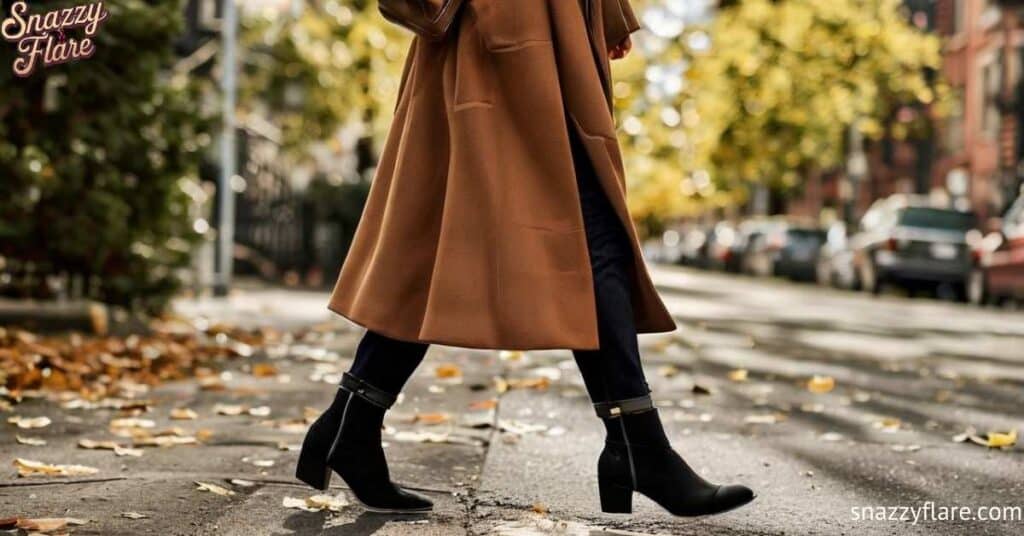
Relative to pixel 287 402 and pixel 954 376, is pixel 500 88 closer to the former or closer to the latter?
pixel 287 402

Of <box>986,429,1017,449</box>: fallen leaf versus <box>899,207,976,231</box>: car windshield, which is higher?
<box>899,207,976,231</box>: car windshield

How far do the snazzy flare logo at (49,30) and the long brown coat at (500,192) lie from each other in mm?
4353

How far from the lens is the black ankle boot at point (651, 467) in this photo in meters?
3.42

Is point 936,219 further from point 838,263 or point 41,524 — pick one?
point 41,524

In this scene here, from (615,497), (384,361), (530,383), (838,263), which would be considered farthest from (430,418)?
(838,263)

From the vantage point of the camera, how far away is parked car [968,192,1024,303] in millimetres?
18656

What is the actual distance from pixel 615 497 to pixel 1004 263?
16.9 m

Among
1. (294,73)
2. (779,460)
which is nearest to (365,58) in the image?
(294,73)

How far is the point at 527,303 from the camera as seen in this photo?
330cm

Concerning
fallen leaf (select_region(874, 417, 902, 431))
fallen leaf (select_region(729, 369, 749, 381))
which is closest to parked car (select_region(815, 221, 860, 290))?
fallen leaf (select_region(729, 369, 749, 381))

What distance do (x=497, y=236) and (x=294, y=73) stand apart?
1810 centimetres

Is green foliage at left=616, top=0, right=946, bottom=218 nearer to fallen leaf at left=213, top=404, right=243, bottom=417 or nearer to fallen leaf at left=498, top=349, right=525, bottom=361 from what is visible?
fallen leaf at left=498, top=349, right=525, bottom=361

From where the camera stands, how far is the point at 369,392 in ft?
11.8

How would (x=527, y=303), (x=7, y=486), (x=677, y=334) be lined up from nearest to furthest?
(x=527, y=303) < (x=7, y=486) < (x=677, y=334)
